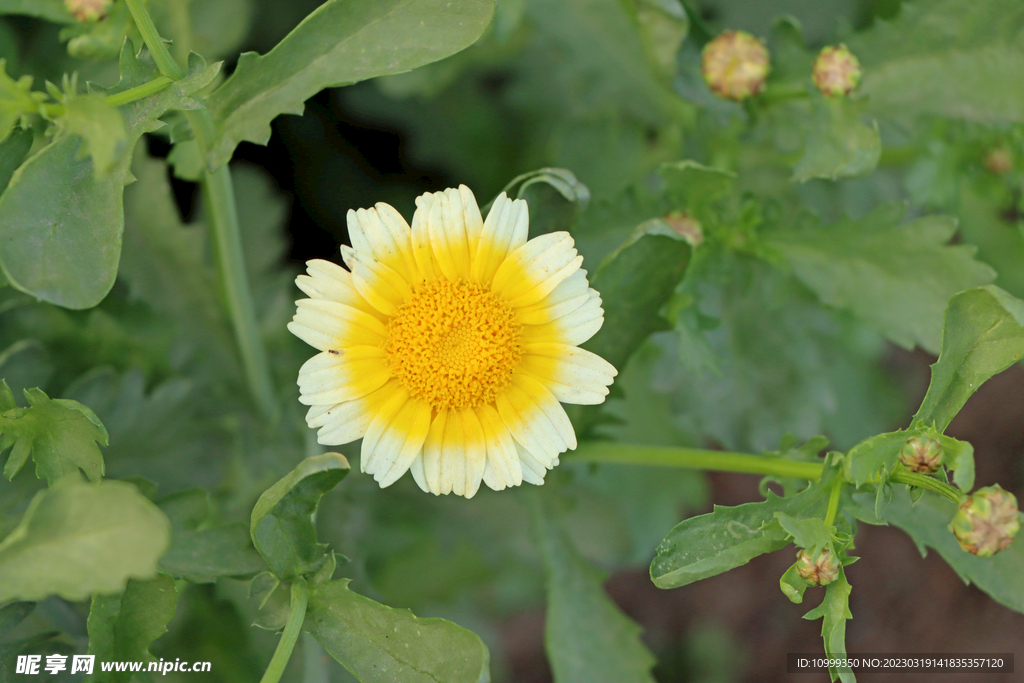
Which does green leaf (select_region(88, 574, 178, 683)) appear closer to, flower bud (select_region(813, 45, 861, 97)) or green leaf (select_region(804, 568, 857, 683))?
green leaf (select_region(804, 568, 857, 683))

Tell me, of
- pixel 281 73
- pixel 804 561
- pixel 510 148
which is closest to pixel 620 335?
pixel 804 561

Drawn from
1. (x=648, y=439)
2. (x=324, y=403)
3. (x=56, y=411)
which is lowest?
(x=648, y=439)

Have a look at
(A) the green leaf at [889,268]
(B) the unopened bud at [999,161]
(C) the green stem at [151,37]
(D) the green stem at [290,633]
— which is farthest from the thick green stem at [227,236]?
(B) the unopened bud at [999,161]

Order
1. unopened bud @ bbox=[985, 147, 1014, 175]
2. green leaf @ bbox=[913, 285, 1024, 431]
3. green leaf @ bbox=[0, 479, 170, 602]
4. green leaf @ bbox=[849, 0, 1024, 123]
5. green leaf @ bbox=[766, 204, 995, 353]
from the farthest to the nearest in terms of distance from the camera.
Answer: unopened bud @ bbox=[985, 147, 1014, 175], green leaf @ bbox=[849, 0, 1024, 123], green leaf @ bbox=[766, 204, 995, 353], green leaf @ bbox=[913, 285, 1024, 431], green leaf @ bbox=[0, 479, 170, 602]

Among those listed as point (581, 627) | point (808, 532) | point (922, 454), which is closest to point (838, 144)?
point (922, 454)

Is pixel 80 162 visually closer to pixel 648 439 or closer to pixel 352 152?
pixel 352 152

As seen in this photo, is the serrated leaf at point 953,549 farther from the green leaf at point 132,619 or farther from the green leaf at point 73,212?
the green leaf at point 73,212

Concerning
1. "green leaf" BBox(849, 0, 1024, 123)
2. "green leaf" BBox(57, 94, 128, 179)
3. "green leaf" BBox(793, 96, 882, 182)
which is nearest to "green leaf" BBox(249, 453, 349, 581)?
"green leaf" BBox(57, 94, 128, 179)
